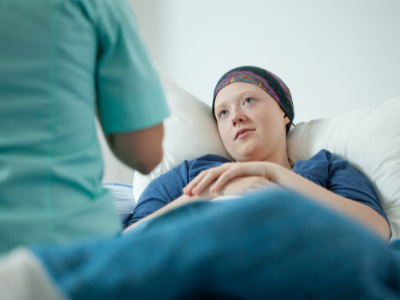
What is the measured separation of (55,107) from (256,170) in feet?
2.04

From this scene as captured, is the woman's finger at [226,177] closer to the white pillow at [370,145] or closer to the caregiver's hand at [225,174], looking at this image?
the caregiver's hand at [225,174]

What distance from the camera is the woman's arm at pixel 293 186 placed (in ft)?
2.77

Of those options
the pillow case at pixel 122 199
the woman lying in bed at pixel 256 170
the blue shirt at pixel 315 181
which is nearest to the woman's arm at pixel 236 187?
the woman lying in bed at pixel 256 170

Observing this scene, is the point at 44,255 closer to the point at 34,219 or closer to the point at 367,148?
the point at 34,219

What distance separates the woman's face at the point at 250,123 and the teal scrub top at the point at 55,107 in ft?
2.46

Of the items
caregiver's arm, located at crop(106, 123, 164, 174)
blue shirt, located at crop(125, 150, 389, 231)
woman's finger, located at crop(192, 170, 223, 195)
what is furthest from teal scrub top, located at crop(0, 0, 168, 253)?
blue shirt, located at crop(125, 150, 389, 231)

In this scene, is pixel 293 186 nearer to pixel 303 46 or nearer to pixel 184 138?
pixel 184 138

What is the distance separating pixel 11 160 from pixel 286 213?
304 millimetres

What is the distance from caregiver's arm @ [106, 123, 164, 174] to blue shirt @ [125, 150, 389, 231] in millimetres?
516

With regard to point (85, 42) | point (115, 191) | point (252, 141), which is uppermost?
point (85, 42)

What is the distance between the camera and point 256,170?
931 mm

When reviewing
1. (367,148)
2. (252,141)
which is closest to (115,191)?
(252,141)

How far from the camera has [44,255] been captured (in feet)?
0.89

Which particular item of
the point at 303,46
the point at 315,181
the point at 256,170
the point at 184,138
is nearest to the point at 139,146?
the point at 256,170
